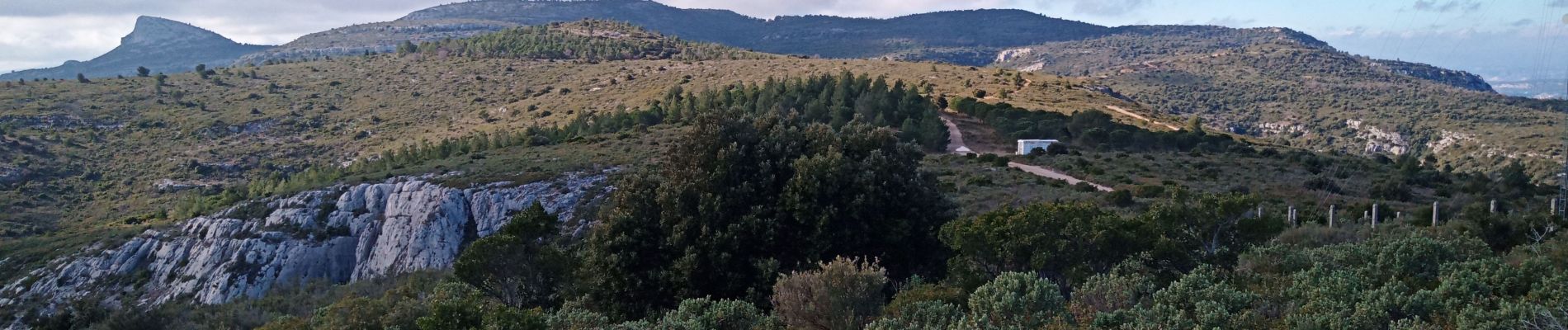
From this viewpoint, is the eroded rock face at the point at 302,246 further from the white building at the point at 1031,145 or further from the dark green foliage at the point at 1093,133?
the dark green foliage at the point at 1093,133

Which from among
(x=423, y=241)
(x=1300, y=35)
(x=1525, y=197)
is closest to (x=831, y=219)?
(x=423, y=241)

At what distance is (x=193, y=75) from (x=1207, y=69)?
122m

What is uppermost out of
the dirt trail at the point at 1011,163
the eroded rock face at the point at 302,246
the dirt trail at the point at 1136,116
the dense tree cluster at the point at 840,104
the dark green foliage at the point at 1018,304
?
the dense tree cluster at the point at 840,104

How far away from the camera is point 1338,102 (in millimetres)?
94812

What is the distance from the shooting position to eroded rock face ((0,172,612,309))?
35.6 metres

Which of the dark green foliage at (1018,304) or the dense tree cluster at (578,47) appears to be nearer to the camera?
the dark green foliage at (1018,304)

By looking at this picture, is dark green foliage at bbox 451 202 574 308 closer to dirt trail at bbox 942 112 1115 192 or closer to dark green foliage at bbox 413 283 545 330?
dark green foliage at bbox 413 283 545 330

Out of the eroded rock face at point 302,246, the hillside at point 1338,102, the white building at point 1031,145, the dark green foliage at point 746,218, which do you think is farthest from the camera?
the hillside at point 1338,102

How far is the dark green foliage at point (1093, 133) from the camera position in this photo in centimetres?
5116

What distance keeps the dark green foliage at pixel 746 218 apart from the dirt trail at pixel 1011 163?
1825 centimetres

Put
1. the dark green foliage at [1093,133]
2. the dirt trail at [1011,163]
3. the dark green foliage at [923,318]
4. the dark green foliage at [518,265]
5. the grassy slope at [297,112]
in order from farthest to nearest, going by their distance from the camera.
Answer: the grassy slope at [297,112], the dark green foliage at [1093,133], the dirt trail at [1011,163], the dark green foliage at [518,265], the dark green foliage at [923,318]

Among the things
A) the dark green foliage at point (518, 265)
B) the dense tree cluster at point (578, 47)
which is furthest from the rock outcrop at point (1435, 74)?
the dark green foliage at point (518, 265)

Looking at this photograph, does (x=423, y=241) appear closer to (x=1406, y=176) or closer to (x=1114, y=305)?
(x=1114, y=305)

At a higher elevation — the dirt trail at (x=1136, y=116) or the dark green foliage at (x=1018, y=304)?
the dark green foliage at (x=1018, y=304)
